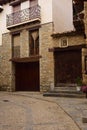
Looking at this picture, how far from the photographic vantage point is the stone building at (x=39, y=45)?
17.1 m

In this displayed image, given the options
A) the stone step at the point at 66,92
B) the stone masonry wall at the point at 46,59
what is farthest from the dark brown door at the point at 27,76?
the stone step at the point at 66,92

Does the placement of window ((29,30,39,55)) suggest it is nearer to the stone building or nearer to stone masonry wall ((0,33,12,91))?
the stone building

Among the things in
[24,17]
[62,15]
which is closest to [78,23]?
[62,15]

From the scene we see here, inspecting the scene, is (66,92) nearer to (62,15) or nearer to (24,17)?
(62,15)

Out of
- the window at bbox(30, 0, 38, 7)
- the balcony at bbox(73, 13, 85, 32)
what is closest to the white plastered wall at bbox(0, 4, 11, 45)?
the window at bbox(30, 0, 38, 7)

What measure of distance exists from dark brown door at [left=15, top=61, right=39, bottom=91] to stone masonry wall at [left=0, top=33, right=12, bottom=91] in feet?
2.28

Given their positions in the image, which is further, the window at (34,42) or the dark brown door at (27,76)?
the dark brown door at (27,76)

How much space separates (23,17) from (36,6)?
140 centimetres

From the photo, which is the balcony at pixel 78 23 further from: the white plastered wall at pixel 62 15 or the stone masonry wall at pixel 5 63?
the stone masonry wall at pixel 5 63

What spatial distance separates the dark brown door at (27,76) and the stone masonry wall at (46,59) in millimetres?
1437

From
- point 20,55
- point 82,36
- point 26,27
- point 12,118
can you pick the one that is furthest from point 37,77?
point 12,118

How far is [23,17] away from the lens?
1955 cm

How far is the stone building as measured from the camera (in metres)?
17.1

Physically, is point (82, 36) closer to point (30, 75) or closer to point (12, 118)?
point (30, 75)
